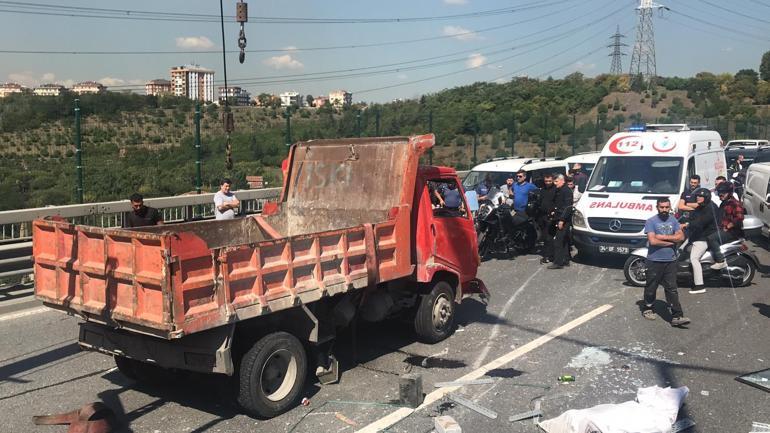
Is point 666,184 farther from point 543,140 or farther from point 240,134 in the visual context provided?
point 543,140

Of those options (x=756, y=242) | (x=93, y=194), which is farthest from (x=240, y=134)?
(x=756, y=242)

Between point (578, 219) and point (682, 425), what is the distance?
7578 millimetres

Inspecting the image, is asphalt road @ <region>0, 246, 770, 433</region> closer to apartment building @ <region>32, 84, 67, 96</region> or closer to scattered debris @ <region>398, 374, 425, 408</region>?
scattered debris @ <region>398, 374, 425, 408</region>

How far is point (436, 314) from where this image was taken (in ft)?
24.4

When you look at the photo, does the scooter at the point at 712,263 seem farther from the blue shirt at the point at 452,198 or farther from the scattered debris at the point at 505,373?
the scattered debris at the point at 505,373

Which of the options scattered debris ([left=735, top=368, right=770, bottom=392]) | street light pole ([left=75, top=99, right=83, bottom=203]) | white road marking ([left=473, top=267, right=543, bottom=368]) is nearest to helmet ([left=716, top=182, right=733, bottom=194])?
Result: white road marking ([left=473, top=267, right=543, bottom=368])

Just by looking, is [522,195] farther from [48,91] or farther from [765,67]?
[765,67]

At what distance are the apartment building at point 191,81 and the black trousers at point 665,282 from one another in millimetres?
39509

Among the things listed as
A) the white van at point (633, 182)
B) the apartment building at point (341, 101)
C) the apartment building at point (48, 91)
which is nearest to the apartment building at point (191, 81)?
the apartment building at point (341, 101)

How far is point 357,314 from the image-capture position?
6.66 meters

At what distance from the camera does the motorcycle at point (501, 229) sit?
42.1ft

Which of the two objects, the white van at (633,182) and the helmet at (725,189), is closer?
the helmet at (725,189)

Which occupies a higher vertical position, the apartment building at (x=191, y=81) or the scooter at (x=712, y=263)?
the apartment building at (x=191, y=81)

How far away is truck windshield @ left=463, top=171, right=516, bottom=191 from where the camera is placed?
15642mm
